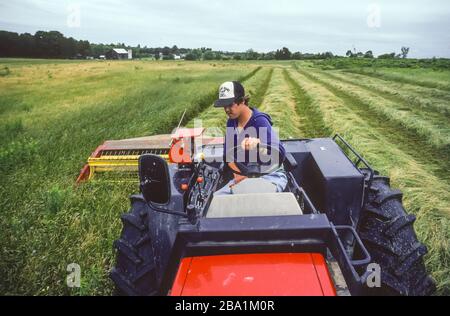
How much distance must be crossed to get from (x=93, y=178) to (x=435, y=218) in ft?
16.1

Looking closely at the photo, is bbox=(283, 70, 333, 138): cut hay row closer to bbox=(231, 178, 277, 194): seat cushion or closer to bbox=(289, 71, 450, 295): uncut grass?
bbox=(289, 71, 450, 295): uncut grass

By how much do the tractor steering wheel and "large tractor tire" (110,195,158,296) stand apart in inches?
35.8

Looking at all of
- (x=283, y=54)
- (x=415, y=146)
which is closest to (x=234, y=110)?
(x=415, y=146)

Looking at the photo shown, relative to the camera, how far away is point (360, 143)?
823 cm

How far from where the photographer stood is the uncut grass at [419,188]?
3.59 meters

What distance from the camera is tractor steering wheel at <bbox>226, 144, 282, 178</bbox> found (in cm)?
285

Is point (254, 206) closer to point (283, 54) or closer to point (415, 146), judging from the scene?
point (415, 146)

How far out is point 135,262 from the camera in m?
2.52

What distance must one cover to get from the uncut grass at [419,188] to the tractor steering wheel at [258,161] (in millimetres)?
1904

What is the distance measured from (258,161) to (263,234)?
0.96 metres

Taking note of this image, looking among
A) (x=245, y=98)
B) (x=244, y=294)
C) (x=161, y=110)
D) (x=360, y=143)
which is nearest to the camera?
(x=244, y=294)
